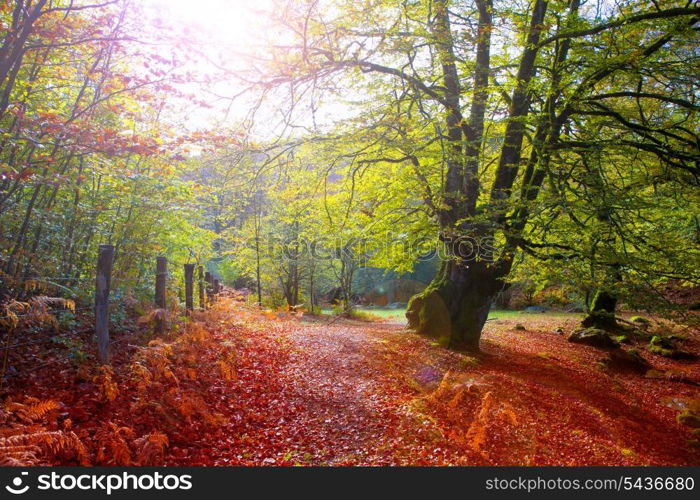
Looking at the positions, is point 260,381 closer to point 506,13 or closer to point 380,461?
point 380,461

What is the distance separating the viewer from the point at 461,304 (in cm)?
1008

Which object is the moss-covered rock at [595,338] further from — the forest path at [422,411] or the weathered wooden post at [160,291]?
the weathered wooden post at [160,291]

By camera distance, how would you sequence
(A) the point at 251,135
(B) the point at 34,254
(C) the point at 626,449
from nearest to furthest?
(C) the point at 626,449 → (B) the point at 34,254 → (A) the point at 251,135

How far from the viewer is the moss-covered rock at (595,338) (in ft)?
43.7

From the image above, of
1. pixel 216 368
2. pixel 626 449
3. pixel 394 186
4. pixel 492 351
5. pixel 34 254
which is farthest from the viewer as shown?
pixel 492 351

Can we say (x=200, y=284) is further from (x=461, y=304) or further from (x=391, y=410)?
(x=391, y=410)

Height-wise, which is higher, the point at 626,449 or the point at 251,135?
the point at 251,135

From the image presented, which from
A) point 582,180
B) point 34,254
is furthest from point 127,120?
point 582,180

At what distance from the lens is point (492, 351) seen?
1067cm

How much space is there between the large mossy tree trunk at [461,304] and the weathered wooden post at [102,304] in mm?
7233

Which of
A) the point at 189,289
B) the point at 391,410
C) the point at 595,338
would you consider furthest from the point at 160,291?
the point at 595,338

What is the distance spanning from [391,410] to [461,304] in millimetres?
5127

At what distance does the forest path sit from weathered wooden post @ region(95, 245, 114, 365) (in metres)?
1.68

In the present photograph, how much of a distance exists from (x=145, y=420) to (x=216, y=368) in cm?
212
